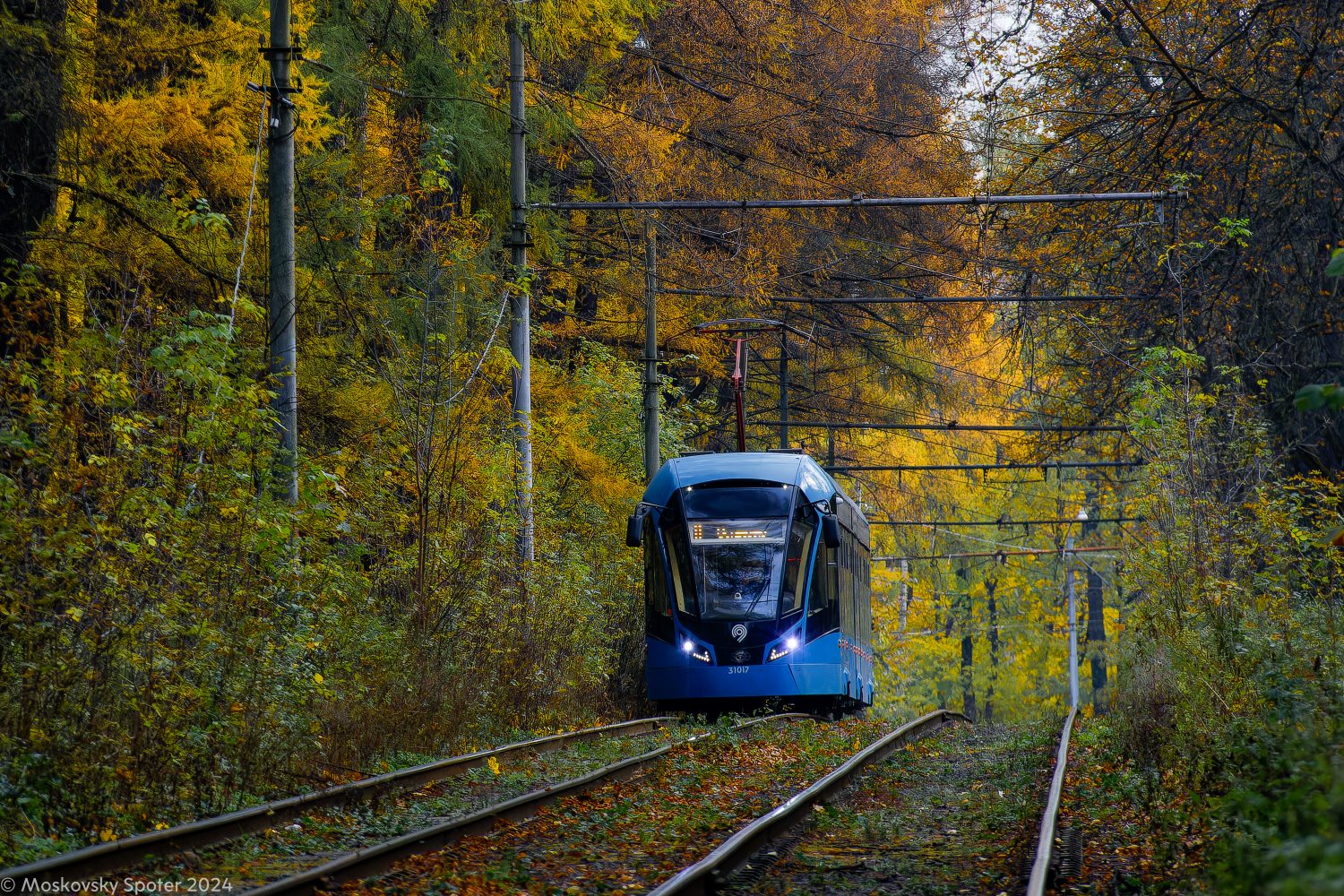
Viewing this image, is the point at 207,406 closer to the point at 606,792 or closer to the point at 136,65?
the point at 606,792

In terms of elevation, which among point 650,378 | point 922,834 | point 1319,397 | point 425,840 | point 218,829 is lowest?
point 922,834

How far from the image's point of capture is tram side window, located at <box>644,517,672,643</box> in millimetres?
18844

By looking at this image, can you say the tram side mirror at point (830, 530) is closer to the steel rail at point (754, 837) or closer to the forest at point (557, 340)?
the forest at point (557, 340)

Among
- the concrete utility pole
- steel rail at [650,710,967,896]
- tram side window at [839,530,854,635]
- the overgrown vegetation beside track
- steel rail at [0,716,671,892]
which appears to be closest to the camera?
the overgrown vegetation beside track

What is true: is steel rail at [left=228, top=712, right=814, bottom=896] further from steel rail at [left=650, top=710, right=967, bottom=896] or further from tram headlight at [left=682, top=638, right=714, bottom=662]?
tram headlight at [left=682, top=638, right=714, bottom=662]

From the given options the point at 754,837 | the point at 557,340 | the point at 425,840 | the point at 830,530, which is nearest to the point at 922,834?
the point at 754,837

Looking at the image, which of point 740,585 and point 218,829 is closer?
point 218,829

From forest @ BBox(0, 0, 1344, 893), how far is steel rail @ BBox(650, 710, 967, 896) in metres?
2.30

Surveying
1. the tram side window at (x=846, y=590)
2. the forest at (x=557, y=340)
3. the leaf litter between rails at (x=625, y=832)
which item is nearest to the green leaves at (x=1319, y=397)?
the forest at (x=557, y=340)

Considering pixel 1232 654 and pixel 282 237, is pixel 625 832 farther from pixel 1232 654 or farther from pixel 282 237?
pixel 282 237

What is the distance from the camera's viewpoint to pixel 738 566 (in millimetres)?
18656

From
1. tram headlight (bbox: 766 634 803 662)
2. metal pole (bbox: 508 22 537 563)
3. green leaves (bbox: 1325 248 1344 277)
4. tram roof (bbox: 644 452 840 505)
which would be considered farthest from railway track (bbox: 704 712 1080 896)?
metal pole (bbox: 508 22 537 563)

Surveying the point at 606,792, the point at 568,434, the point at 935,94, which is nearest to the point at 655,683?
the point at 568,434

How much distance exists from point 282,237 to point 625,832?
6.79 metres
